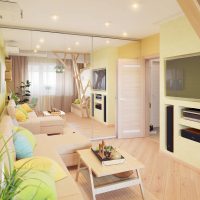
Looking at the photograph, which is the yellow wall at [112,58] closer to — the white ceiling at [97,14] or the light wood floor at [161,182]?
the white ceiling at [97,14]

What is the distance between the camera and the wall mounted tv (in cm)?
314

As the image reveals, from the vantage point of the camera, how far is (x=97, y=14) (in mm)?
3430

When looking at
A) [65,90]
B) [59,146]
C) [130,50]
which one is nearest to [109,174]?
[59,146]

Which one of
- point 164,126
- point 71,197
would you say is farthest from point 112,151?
point 164,126

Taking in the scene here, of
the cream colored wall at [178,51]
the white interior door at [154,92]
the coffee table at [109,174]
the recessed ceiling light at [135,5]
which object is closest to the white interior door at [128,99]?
the white interior door at [154,92]

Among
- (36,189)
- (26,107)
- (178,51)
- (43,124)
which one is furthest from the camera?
(26,107)

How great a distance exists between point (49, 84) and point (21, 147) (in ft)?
8.51

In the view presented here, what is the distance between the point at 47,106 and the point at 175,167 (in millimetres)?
3029

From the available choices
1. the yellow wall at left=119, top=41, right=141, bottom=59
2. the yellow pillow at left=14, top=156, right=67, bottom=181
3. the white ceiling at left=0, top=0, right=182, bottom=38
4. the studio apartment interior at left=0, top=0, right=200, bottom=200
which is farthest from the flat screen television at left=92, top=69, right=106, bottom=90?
the yellow pillow at left=14, top=156, right=67, bottom=181

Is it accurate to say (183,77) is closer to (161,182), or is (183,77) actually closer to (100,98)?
(161,182)

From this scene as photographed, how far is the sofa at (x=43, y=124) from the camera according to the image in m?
4.19

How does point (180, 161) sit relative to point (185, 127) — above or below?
below

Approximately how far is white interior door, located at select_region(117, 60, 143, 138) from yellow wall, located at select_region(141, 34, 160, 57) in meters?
0.36

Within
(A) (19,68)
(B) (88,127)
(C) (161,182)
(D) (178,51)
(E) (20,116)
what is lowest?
(C) (161,182)
